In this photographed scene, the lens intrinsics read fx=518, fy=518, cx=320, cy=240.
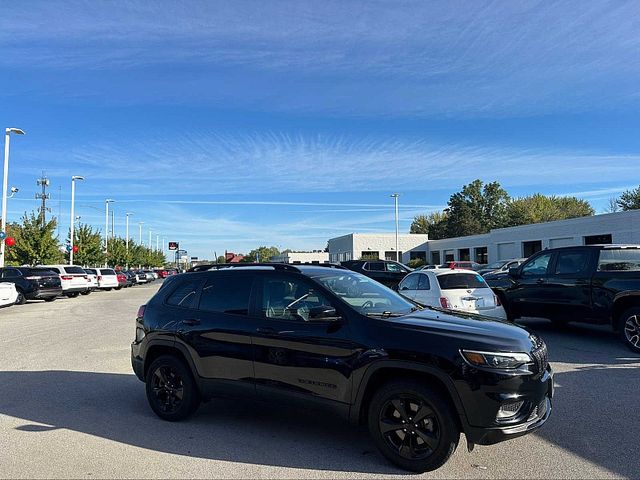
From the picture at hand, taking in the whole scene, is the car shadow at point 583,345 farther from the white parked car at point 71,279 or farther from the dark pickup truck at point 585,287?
the white parked car at point 71,279

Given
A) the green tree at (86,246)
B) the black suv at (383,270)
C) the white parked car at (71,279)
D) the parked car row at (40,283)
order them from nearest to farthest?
the parked car row at (40,283)
the black suv at (383,270)
the white parked car at (71,279)
the green tree at (86,246)

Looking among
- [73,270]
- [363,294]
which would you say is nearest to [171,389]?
[363,294]

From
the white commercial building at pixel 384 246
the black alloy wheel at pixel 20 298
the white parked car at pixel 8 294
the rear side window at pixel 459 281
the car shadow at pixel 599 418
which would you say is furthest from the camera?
the white commercial building at pixel 384 246

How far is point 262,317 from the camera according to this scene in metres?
5.25

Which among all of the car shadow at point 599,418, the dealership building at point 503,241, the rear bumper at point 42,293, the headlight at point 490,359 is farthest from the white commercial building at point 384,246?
the headlight at point 490,359

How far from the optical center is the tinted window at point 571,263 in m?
10.2

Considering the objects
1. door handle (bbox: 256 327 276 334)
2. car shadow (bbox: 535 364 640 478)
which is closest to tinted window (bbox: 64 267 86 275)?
door handle (bbox: 256 327 276 334)

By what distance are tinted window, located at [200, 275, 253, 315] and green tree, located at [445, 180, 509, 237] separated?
8229 centimetres

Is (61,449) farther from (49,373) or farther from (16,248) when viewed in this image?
(16,248)

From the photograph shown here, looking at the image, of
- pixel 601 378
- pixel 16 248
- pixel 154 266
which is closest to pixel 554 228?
pixel 601 378

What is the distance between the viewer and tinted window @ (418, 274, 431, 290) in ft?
36.4

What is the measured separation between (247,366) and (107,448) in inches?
59.0

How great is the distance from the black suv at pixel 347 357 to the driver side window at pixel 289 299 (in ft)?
0.04

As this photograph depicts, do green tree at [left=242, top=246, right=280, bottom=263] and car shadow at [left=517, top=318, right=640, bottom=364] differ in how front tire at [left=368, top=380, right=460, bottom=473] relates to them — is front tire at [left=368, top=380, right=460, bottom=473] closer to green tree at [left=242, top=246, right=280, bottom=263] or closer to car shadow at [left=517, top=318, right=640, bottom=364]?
car shadow at [left=517, top=318, right=640, bottom=364]
